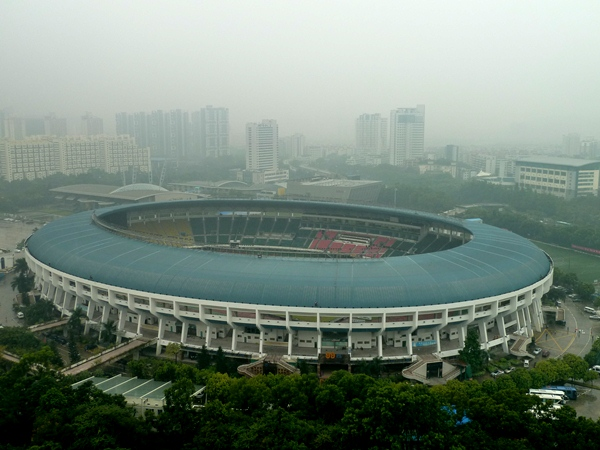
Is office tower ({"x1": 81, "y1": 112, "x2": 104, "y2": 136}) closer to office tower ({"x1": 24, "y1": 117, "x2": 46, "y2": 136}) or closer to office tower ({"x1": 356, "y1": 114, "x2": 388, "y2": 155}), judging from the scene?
office tower ({"x1": 24, "y1": 117, "x2": 46, "y2": 136})

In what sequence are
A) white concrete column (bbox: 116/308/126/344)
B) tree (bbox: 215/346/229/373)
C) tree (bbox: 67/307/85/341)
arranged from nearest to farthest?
tree (bbox: 215/346/229/373) → white concrete column (bbox: 116/308/126/344) → tree (bbox: 67/307/85/341)

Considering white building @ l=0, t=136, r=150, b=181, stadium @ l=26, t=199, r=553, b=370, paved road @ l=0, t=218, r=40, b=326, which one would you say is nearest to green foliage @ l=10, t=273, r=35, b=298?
paved road @ l=0, t=218, r=40, b=326

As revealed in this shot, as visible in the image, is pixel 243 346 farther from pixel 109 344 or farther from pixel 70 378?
pixel 70 378

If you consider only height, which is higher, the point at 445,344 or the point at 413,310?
the point at 413,310

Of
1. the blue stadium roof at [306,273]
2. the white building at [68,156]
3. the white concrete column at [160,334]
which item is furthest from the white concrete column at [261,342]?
the white building at [68,156]

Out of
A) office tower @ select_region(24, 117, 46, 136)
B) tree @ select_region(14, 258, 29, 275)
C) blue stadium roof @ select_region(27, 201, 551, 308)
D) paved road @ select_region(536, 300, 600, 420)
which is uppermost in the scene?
office tower @ select_region(24, 117, 46, 136)

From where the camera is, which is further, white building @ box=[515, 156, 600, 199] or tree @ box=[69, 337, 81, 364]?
white building @ box=[515, 156, 600, 199]

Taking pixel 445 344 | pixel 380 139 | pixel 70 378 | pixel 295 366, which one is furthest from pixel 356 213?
pixel 380 139
